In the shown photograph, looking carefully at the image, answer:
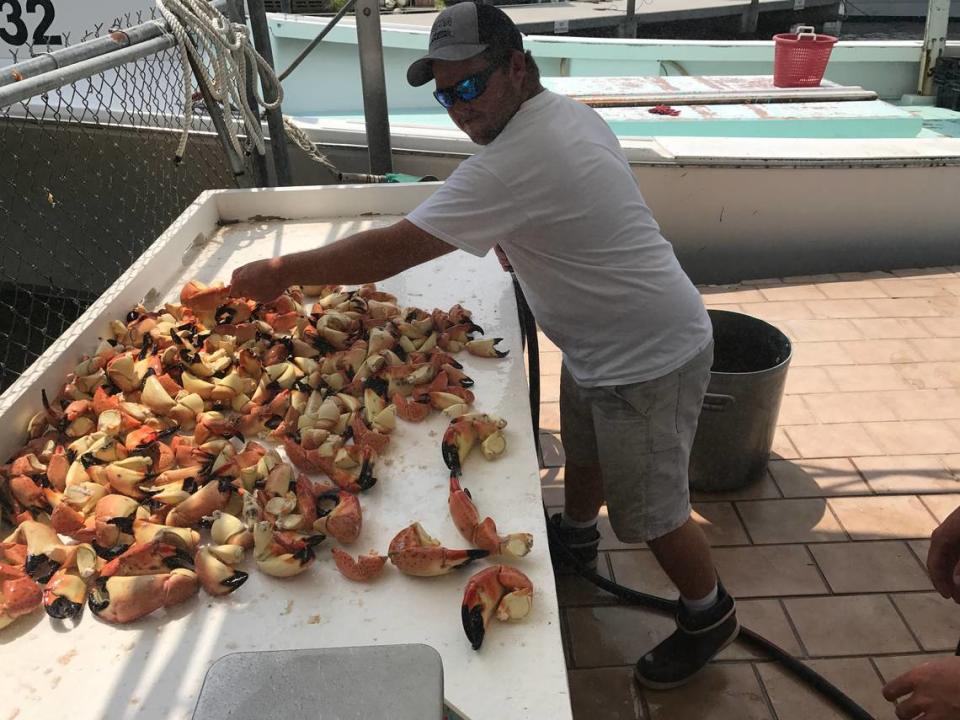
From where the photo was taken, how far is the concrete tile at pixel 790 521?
94.0 inches

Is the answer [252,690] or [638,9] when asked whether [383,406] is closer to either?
[252,690]

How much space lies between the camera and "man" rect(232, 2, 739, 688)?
1464 millimetres

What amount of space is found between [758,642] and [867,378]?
5.26ft

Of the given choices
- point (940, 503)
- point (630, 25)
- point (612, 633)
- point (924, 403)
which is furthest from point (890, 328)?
point (630, 25)

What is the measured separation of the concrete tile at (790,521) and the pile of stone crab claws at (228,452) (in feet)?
3.75

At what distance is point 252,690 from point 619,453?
3.75ft

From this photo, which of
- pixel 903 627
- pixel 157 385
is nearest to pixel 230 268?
pixel 157 385

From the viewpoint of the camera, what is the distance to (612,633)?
6.84 ft

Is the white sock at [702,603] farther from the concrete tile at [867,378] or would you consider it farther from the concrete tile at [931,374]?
the concrete tile at [931,374]

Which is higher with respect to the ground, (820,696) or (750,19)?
(750,19)

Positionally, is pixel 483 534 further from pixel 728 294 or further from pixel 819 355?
pixel 728 294

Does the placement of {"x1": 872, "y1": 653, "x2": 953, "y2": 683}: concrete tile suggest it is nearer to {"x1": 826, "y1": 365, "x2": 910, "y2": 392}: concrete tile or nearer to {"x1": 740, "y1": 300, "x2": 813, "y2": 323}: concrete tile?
{"x1": 826, "y1": 365, "x2": 910, "y2": 392}: concrete tile

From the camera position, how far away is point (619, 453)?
172cm

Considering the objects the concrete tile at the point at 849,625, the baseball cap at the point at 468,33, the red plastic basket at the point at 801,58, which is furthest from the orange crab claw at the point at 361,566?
the red plastic basket at the point at 801,58
